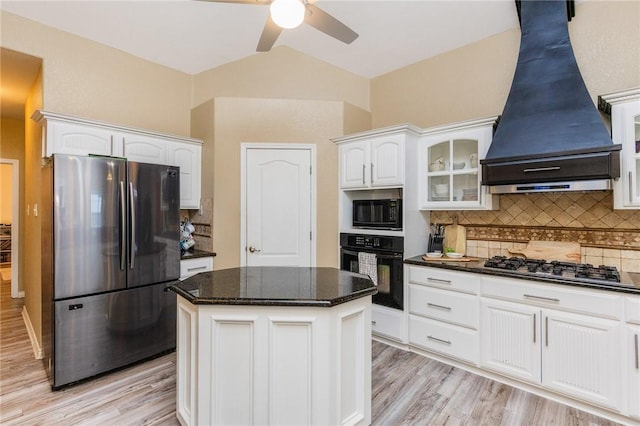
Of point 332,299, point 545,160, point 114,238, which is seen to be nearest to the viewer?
point 332,299

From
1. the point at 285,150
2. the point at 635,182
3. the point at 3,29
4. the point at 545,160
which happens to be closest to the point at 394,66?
the point at 285,150

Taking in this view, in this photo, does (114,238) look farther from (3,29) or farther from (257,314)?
(3,29)

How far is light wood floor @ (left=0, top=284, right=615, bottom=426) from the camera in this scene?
2.19m

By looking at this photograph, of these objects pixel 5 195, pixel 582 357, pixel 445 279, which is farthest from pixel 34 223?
pixel 5 195

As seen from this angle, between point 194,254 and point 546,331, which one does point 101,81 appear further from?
point 546,331

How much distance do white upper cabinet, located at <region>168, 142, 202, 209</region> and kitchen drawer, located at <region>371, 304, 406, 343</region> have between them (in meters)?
2.40

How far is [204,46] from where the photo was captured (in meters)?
3.53

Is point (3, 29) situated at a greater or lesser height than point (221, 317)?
greater

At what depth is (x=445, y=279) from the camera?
2926 mm

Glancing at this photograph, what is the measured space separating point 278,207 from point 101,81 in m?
2.20

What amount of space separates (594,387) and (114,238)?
3668 mm

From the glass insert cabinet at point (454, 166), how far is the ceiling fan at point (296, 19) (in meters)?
1.41

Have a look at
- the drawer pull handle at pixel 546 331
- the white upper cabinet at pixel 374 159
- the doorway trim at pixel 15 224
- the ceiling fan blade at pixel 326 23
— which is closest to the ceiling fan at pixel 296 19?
the ceiling fan blade at pixel 326 23

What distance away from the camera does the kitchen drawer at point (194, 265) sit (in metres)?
3.34
